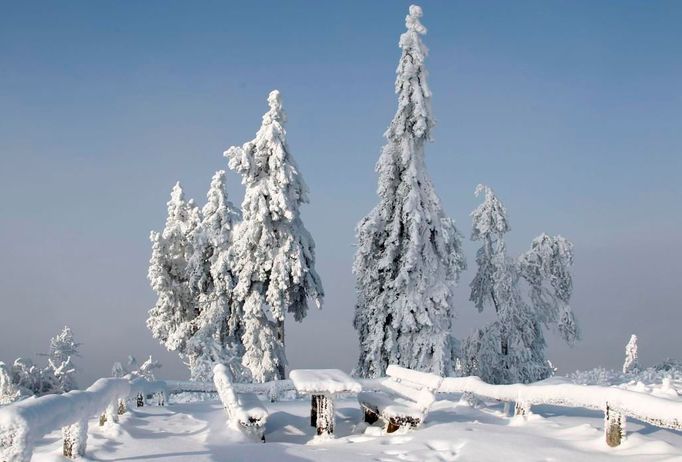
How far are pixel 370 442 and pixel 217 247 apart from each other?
19452 mm

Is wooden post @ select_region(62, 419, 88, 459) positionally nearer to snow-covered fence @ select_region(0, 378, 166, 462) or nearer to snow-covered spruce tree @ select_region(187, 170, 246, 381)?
snow-covered fence @ select_region(0, 378, 166, 462)

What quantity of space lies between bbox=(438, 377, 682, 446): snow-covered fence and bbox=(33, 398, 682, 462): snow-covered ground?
30 cm

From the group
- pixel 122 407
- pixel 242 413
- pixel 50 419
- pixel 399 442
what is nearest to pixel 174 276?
pixel 122 407

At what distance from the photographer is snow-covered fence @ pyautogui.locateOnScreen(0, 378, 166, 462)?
591 centimetres

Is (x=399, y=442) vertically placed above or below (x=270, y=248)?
below

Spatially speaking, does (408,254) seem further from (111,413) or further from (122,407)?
(111,413)

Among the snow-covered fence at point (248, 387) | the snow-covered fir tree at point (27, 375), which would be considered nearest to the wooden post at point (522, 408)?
the snow-covered fence at point (248, 387)

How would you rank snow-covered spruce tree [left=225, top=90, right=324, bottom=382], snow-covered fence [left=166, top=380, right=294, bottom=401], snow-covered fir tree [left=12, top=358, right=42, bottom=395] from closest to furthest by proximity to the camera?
snow-covered fence [left=166, top=380, right=294, bottom=401] → snow-covered fir tree [left=12, top=358, right=42, bottom=395] → snow-covered spruce tree [left=225, top=90, right=324, bottom=382]

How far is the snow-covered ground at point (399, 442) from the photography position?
334 inches

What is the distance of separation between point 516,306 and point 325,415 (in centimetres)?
1599

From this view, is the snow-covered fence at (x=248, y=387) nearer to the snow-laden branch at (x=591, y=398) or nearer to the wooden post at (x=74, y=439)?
the snow-laden branch at (x=591, y=398)

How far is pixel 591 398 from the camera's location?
8.86 metres

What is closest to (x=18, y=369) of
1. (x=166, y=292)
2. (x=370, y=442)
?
(x=166, y=292)

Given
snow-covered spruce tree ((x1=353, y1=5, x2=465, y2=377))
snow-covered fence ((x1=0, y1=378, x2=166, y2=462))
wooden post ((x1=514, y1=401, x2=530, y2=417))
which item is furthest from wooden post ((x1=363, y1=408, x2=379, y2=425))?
snow-covered spruce tree ((x1=353, y1=5, x2=465, y2=377))
